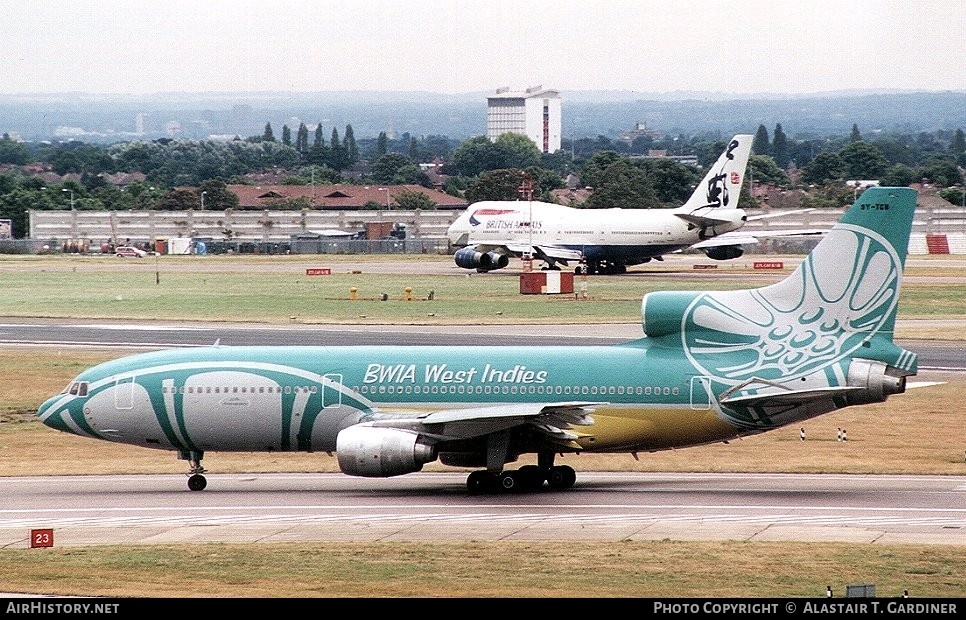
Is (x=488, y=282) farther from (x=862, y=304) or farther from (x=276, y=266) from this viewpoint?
(x=862, y=304)

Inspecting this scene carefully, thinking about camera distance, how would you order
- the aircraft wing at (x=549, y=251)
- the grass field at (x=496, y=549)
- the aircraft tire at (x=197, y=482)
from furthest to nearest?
the aircraft wing at (x=549, y=251), the aircraft tire at (x=197, y=482), the grass field at (x=496, y=549)

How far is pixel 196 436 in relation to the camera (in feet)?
140

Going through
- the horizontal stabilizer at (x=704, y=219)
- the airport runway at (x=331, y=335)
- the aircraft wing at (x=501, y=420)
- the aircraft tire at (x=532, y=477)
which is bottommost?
the airport runway at (x=331, y=335)

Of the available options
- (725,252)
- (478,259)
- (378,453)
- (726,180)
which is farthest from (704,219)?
(378,453)

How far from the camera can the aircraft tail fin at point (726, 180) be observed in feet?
419

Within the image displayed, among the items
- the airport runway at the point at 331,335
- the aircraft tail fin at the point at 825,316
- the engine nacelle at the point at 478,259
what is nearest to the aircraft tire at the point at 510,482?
the aircraft tail fin at the point at 825,316

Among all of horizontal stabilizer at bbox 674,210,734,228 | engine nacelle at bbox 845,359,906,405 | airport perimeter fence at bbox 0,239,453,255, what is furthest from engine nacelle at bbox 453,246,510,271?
engine nacelle at bbox 845,359,906,405

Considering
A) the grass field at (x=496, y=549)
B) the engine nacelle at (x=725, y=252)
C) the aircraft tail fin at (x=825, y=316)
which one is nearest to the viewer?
the grass field at (x=496, y=549)

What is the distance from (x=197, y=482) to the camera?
43.3 metres

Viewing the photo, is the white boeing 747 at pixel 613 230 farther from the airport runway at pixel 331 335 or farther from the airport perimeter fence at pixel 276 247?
the airport perimeter fence at pixel 276 247

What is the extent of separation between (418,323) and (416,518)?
5203 cm

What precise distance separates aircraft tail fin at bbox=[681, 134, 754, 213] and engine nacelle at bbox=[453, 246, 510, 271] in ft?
60.1

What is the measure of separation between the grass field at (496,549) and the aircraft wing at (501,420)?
6408 mm

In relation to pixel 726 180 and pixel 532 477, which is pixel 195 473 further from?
pixel 726 180
